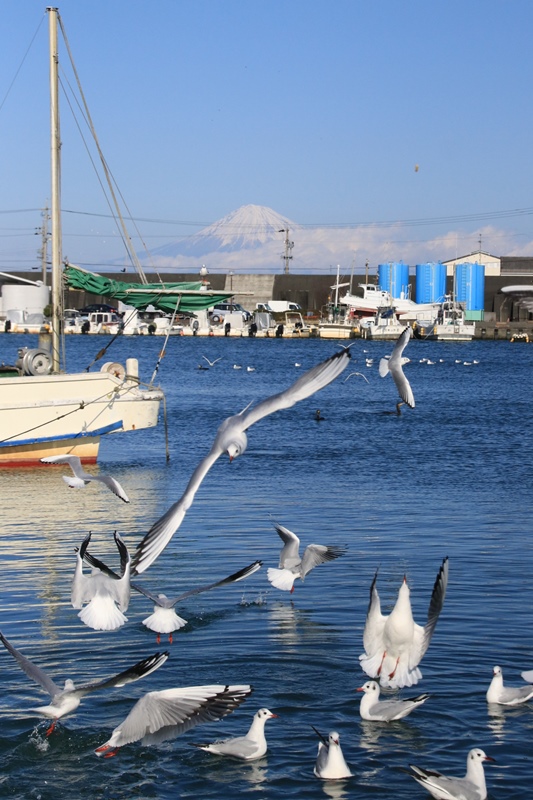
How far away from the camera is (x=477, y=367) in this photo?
218 ft

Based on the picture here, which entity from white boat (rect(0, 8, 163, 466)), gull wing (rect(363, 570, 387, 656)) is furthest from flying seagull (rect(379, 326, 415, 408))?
white boat (rect(0, 8, 163, 466))

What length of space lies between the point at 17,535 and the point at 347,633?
659 centimetres

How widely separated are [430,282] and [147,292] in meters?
82.2

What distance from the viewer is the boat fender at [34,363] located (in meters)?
23.0

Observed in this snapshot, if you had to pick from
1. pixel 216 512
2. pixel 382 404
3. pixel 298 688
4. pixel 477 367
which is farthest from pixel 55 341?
pixel 477 367

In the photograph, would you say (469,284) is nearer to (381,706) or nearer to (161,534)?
(381,706)

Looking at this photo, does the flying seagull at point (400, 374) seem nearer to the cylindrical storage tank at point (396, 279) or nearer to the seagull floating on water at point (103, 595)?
the seagull floating on water at point (103, 595)

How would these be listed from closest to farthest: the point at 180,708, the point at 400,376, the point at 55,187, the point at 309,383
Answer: the point at 180,708
the point at 309,383
the point at 400,376
the point at 55,187

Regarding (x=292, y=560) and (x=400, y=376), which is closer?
(x=400, y=376)

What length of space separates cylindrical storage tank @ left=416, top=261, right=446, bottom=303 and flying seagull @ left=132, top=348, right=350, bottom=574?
95.2 meters

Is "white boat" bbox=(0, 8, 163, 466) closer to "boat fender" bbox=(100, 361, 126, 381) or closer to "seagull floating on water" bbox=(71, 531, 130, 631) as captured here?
"boat fender" bbox=(100, 361, 126, 381)

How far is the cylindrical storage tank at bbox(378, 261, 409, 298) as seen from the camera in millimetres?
104938

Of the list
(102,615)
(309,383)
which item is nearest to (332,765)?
(309,383)

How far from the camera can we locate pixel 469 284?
324 feet
